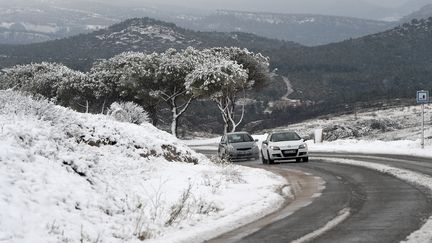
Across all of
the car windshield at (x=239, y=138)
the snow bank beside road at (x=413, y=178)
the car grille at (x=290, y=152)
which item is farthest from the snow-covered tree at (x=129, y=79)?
the snow bank beside road at (x=413, y=178)

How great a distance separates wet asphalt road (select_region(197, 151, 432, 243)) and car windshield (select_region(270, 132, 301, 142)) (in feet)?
29.0

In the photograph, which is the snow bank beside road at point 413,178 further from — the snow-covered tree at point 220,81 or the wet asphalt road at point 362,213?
the snow-covered tree at point 220,81

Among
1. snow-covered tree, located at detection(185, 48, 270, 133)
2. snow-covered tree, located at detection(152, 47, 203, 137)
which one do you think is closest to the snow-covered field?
snow-covered tree, located at detection(185, 48, 270, 133)

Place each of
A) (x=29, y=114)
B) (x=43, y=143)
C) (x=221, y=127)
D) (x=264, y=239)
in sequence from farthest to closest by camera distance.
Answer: (x=221, y=127) < (x=29, y=114) < (x=43, y=143) < (x=264, y=239)

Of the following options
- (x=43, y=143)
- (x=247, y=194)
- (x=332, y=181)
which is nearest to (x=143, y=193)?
(x=43, y=143)

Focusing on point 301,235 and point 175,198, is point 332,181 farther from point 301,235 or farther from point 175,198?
point 301,235

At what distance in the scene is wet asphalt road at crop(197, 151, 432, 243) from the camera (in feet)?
25.6

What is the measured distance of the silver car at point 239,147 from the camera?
1112 inches

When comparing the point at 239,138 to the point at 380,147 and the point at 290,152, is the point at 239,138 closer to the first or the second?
the point at 290,152

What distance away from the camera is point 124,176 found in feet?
36.0

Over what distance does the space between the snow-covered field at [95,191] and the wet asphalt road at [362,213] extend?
935 millimetres

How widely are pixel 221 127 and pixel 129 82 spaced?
78.1 m

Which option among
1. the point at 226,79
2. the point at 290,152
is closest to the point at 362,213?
the point at 290,152

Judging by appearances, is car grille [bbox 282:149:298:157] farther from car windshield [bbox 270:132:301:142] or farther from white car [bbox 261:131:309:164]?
car windshield [bbox 270:132:301:142]
